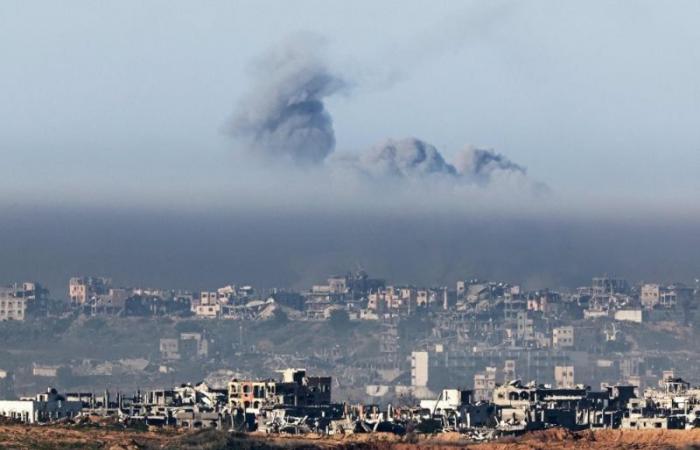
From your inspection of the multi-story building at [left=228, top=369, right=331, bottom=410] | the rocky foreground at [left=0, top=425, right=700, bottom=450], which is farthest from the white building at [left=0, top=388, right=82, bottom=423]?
the rocky foreground at [left=0, top=425, right=700, bottom=450]

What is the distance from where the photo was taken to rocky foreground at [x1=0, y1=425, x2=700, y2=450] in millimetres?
102250

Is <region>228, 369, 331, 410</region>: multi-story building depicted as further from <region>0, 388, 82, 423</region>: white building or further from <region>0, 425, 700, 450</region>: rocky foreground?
<region>0, 425, 700, 450</region>: rocky foreground

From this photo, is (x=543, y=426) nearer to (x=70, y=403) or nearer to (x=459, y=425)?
(x=459, y=425)

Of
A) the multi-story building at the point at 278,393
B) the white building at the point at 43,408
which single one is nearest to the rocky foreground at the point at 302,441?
the white building at the point at 43,408

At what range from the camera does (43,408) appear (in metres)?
143

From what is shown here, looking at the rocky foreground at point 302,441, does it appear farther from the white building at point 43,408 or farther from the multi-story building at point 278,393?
the multi-story building at point 278,393

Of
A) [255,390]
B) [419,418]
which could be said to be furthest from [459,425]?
[255,390]

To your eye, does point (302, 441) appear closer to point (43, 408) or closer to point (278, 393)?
point (43, 408)

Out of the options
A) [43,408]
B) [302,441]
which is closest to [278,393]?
[43,408]

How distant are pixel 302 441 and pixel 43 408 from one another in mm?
36566

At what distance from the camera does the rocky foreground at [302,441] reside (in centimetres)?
10225

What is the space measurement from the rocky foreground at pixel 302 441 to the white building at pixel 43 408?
92.0ft

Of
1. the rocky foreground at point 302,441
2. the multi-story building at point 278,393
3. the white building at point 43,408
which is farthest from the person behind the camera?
the multi-story building at point 278,393

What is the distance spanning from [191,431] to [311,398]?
135ft
